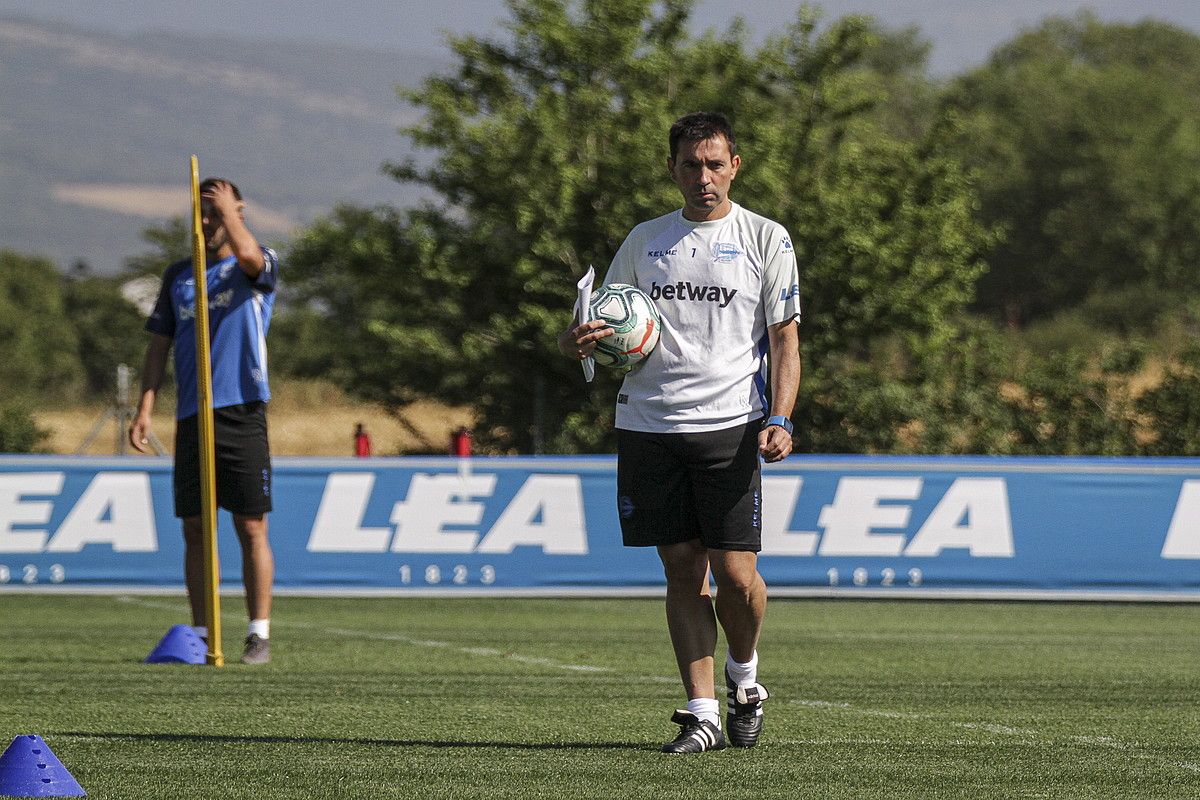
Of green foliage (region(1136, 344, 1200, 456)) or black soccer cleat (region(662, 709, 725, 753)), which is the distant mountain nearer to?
green foliage (region(1136, 344, 1200, 456))

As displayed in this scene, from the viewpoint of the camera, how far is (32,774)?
444 centimetres

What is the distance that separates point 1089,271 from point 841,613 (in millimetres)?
48904

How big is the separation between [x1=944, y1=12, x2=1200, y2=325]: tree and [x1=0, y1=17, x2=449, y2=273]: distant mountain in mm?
62800

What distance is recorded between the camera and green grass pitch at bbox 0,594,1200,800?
4.93m

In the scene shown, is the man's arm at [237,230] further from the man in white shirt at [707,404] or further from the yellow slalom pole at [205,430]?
the man in white shirt at [707,404]

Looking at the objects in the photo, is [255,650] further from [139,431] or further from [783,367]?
[783,367]

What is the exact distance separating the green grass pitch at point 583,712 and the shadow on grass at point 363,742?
2cm

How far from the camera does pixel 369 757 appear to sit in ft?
17.6

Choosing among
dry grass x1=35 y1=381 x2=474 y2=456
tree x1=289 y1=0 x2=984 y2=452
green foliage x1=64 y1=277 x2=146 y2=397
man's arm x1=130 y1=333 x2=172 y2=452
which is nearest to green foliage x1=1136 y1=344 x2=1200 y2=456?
tree x1=289 y1=0 x2=984 y2=452

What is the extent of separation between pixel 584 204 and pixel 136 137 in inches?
4922

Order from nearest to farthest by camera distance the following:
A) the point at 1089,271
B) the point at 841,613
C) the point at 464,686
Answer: the point at 464,686, the point at 841,613, the point at 1089,271

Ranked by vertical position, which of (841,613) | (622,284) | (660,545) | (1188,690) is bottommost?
(841,613)

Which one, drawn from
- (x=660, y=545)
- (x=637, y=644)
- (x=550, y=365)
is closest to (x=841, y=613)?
(x=637, y=644)

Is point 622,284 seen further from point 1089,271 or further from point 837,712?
point 1089,271
